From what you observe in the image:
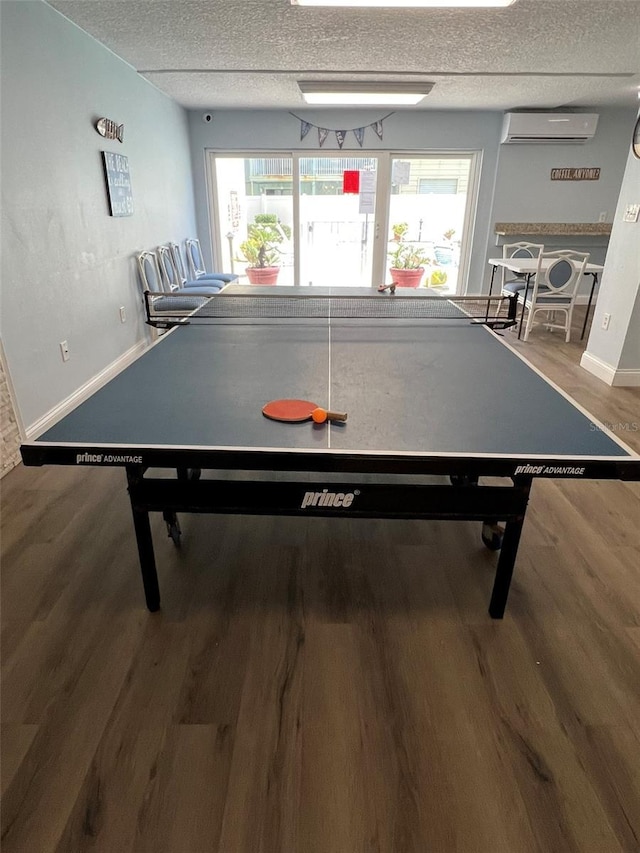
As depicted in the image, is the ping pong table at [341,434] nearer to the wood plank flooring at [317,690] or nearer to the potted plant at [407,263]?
the wood plank flooring at [317,690]

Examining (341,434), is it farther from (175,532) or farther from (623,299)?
(623,299)

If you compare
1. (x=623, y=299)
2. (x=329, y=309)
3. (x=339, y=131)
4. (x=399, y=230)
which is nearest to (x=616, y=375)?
(x=623, y=299)

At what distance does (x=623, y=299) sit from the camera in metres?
3.79

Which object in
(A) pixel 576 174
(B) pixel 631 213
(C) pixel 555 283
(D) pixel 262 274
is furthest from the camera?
(D) pixel 262 274

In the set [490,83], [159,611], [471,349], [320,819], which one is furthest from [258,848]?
[490,83]

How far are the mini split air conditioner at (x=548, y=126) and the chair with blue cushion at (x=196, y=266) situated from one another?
12.0 feet

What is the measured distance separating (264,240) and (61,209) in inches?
149

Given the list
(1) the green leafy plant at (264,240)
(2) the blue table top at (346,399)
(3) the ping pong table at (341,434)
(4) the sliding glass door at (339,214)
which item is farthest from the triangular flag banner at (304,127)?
(3) the ping pong table at (341,434)

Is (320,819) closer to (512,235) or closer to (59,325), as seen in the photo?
(59,325)

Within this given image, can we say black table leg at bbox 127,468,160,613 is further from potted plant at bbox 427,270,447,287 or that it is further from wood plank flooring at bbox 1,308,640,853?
potted plant at bbox 427,270,447,287

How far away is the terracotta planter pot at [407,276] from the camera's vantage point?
22.4 feet

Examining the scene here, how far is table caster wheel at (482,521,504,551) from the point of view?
206 cm

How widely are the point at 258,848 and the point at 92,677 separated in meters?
0.70

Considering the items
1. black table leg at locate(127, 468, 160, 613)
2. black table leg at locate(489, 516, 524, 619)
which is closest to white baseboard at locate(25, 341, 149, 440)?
black table leg at locate(127, 468, 160, 613)
